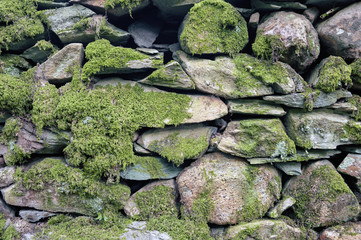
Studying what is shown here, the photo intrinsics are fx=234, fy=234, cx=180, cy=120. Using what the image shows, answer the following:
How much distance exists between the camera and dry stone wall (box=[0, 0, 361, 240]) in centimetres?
481

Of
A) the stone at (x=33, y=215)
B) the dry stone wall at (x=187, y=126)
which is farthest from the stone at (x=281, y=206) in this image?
the stone at (x=33, y=215)

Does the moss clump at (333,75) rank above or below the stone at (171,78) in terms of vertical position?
above

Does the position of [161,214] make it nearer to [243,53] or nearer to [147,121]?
[147,121]

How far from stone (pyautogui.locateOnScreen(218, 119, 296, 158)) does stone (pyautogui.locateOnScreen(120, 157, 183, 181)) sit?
123 cm

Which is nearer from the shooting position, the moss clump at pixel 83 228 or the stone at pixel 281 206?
the moss clump at pixel 83 228

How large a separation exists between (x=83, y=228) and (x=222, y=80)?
4.25 metres

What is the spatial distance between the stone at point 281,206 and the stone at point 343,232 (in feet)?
2.94

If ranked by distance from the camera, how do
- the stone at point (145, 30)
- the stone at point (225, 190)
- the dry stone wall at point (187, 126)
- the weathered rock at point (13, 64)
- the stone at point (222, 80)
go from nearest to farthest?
the dry stone wall at point (187, 126) → the stone at point (225, 190) → the stone at point (222, 80) → the weathered rock at point (13, 64) → the stone at point (145, 30)

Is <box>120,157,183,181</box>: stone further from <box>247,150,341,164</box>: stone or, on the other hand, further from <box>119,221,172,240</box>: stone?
<box>247,150,341,164</box>: stone

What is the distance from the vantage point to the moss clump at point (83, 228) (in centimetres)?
448

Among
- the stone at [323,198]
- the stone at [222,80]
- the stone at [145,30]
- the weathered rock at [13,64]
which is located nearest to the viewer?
the stone at [323,198]

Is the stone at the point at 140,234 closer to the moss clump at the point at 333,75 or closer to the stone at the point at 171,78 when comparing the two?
the stone at the point at 171,78

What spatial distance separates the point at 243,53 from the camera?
5.66m

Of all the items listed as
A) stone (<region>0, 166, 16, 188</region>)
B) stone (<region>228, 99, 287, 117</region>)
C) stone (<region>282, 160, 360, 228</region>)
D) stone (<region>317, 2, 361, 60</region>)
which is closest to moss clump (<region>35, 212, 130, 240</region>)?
stone (<region>0, 166, 16, 188</region>)
